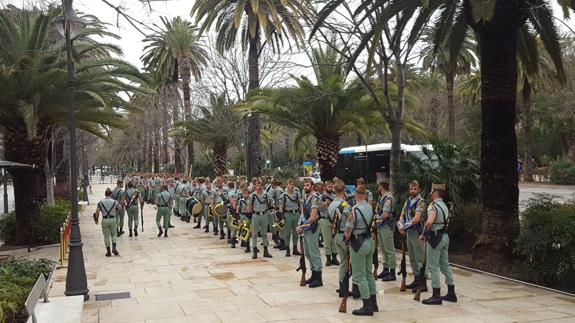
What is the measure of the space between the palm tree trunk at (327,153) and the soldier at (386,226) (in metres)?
11.5

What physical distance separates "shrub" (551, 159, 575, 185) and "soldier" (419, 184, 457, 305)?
3440 centimetres

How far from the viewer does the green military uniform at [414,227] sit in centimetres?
921

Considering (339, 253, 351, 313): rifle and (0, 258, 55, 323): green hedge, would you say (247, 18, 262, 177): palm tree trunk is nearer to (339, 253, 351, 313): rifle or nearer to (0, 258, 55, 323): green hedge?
(0, 258, 55, 323): green hedge

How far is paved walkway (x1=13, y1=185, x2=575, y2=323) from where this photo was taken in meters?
7.97

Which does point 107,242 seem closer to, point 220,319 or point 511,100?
point 220,319

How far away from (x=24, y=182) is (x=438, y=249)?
12.8m

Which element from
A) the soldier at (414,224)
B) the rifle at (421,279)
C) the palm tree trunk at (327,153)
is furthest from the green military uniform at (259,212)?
the palm tree trunk at (327,153)

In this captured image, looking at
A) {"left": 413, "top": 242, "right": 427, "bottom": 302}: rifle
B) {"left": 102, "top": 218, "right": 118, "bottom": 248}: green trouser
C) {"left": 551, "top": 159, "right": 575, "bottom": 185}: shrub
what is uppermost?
{"left": 551, "top": 159, "right": 575, "bottom": 185}: shrub

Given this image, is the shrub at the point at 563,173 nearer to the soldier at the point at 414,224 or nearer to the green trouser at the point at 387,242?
the green trouser at the point at 387,242

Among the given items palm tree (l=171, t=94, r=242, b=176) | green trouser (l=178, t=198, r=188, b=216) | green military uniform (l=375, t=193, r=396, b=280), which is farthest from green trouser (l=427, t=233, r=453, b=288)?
palm tree (l=171, t=94, r=242, b=176)

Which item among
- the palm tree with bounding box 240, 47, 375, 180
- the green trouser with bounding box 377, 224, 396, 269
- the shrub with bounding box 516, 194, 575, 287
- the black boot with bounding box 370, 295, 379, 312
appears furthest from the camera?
the palm tree with bounding box 240, 47, 375, 180

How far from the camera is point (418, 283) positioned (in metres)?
9.05

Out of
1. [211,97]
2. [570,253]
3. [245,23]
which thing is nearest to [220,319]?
[570,253]

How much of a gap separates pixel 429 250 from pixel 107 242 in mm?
9016
